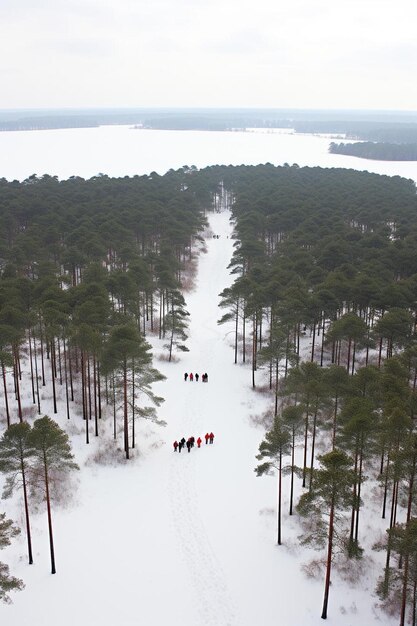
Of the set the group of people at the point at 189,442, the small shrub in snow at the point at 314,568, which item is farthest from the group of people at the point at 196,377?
the small shrub in snow at the point at 314,568

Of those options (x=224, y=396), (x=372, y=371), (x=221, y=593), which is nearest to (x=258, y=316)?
(x=224, y=396)

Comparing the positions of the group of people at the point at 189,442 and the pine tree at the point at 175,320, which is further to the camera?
the pine tree at the point at 175,320

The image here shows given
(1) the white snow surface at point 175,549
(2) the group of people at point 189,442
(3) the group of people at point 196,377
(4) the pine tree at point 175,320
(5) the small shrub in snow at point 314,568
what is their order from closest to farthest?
(1) the white snow surface at point 175,549, (5) the small shrub in snow at point 314,568, (2) the group of people at point 189,442, (3) the group of people at point 196,377, (4) the pine tree at point 175,320

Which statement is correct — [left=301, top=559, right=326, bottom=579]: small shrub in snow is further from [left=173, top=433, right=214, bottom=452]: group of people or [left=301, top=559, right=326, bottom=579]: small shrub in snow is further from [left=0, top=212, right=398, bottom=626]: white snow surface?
[left=173, top=433, right=214, bottom=452]: group of people

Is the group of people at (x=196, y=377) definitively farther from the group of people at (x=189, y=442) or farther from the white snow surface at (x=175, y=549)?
the group of people at (x=189, y=442)

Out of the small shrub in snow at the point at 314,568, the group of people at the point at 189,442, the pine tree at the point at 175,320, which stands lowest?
the small shrub in snow at the point at 314,568

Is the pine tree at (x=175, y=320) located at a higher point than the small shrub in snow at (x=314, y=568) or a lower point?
higher

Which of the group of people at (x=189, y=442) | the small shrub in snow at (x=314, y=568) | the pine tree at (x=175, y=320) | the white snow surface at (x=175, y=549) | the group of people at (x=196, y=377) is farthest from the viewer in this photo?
the pine tree at (x=175, y=320)

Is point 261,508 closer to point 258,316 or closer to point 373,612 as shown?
point 373,612
